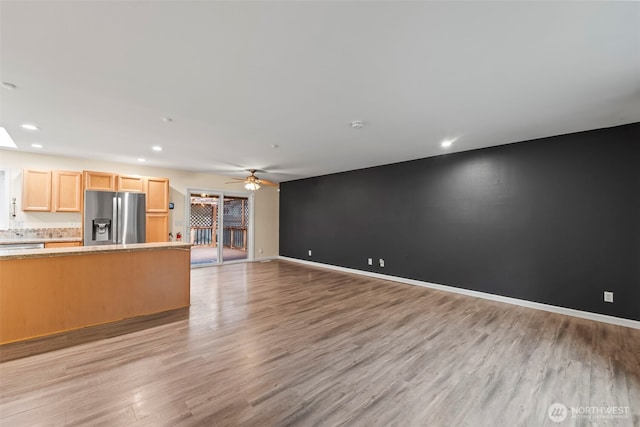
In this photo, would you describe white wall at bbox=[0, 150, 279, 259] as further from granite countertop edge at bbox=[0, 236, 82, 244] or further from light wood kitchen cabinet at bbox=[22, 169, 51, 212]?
granite countertop edge at bbox=[0, 236, 82, 244]

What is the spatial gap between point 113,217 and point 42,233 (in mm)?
1178

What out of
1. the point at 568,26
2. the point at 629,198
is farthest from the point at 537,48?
the point at 629,198

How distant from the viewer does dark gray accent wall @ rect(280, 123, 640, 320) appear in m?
3.29

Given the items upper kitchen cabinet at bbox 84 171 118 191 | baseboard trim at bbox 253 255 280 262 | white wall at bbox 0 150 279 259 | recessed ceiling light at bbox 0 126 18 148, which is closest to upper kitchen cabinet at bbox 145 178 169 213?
white wall at bbox 0 150 279 259

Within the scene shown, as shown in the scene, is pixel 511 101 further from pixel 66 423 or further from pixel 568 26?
pixel 66 423

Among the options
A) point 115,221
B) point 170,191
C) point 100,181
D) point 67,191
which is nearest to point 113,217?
point 115,221

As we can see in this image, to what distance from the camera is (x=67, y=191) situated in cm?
480

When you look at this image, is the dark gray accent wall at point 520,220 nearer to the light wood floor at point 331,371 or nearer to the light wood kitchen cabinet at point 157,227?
the light wood floor at point 331,371

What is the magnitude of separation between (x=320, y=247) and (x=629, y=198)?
18.5 ft

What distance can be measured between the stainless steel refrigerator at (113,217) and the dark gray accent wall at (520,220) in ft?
15.5

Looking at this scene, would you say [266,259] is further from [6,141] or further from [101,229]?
[6,141]

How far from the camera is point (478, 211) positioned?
442 cm

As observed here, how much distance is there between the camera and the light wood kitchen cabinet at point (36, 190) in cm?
447

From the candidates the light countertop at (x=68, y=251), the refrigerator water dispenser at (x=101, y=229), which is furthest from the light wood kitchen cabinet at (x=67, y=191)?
the light countertop at (x=68, y=251)
